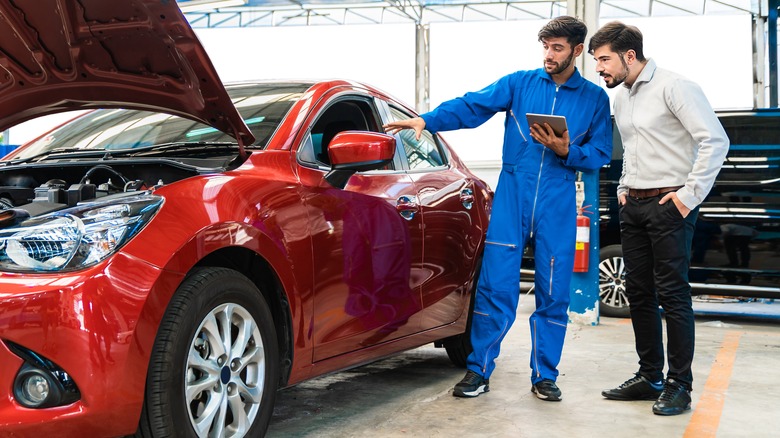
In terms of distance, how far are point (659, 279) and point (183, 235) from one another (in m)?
2.37

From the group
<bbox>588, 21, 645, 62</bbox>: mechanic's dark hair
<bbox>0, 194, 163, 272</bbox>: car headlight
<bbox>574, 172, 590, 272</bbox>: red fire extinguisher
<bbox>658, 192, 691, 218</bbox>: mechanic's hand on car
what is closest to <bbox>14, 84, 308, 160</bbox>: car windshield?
<bbox>0, 194, 163, 272</bbox>: car headlight

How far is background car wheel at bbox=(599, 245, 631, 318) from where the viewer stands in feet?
24.5

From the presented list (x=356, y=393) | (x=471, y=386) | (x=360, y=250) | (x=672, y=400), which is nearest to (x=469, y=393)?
(x=471, y=386)

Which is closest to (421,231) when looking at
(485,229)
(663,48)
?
(485,229)

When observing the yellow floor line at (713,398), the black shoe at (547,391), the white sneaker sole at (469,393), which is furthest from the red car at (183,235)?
the yellow floor line at (713,398)

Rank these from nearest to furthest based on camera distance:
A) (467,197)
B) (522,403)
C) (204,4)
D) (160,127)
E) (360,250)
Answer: (360,250) → (160,127) → (522,403) → (467,197) → (204,4)

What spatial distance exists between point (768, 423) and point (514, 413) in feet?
3.64

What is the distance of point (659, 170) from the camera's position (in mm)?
3957

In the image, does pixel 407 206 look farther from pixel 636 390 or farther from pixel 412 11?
pixel 412 11

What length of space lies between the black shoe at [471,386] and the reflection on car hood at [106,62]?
1.74m

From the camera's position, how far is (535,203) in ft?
13.6

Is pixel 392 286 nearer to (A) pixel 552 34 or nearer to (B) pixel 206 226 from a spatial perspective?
(B) pixel 206 226

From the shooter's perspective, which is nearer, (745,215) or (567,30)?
(567,30)

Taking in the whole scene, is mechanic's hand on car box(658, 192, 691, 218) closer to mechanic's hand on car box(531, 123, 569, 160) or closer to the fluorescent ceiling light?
mechanic's hand on car box(531, 123, 569, 160)
